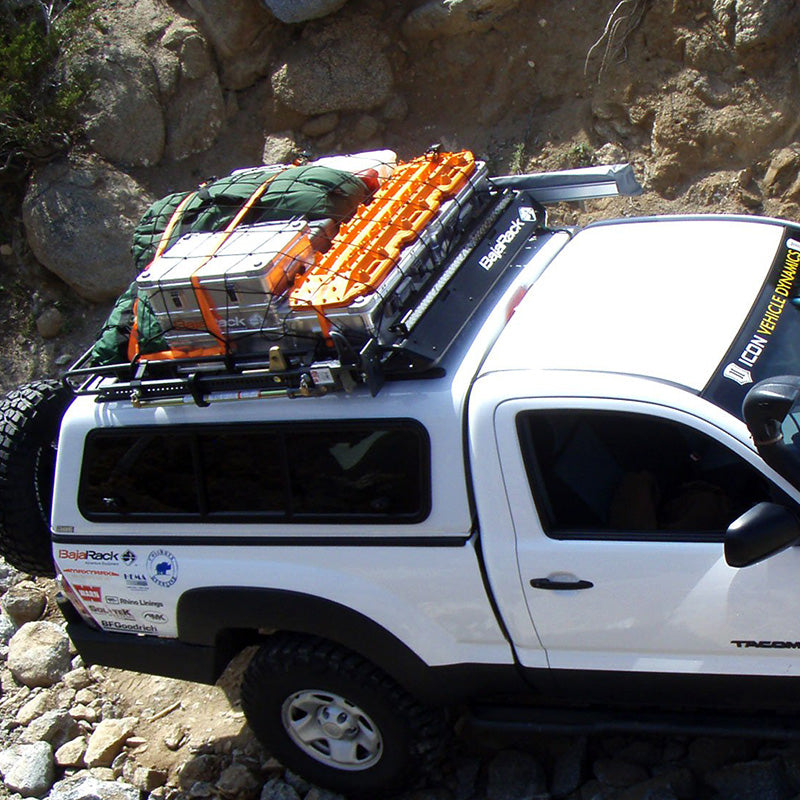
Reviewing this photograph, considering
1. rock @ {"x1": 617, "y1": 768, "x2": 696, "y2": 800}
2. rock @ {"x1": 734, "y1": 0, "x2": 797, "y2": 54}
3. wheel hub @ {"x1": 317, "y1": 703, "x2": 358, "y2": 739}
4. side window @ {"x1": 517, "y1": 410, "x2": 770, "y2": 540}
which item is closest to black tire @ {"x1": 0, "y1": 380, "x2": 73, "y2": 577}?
wheel hub @ {"x1": 317, "y1": 703, "x2": 358, "y2": 739}

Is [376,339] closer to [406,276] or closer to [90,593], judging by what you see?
[406,276]

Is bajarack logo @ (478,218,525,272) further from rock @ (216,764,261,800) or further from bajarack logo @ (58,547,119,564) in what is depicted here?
rock @ (216,764,261,800)

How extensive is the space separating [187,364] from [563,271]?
1506 mm

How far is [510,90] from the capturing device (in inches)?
334

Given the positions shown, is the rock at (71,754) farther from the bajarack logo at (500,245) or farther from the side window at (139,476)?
the bajarack logo at (500,245)

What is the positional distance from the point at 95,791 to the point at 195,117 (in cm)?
611

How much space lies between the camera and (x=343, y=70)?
8.67 metres

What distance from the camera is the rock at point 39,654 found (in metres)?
5.62

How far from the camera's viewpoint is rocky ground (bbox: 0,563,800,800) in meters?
4.06

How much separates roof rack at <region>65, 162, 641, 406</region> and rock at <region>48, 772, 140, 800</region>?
1841mm

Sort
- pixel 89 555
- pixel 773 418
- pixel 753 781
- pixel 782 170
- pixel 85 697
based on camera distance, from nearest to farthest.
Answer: pixel 773 418
pixel 753 781
pixel 89 555
pixel 85 697
pixel 782 170

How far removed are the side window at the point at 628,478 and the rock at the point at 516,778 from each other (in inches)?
52.2

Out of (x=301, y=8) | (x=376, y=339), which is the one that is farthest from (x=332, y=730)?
(x=301, y=8)

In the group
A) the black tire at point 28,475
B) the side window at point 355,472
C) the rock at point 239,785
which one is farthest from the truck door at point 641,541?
the black tire at point 28,475
